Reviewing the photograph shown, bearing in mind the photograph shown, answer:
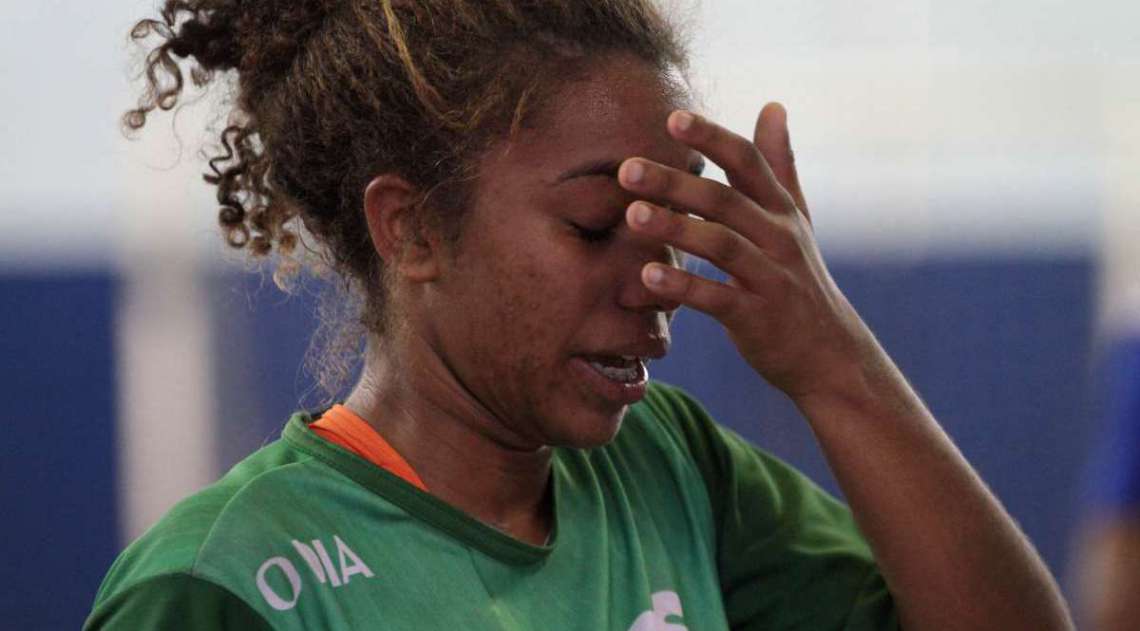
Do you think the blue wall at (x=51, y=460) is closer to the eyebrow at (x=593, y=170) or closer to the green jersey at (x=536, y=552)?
the green jersey at (x=536, y=552)

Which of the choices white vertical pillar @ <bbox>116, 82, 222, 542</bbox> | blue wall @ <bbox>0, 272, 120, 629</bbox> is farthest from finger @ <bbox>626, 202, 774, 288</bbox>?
blue wall @ <bbox>0, 272, 120, 629</bbox>

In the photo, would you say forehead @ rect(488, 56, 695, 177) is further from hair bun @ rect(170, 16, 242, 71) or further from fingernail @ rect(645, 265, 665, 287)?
hair bun @ rect(170, 16, 242, 71)

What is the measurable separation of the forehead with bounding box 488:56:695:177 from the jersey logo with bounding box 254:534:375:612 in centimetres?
39

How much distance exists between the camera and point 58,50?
13.6ft

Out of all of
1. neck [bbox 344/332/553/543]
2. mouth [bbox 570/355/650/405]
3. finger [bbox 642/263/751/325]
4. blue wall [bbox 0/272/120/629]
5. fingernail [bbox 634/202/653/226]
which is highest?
fingernail [bbox 634/202/653/226]

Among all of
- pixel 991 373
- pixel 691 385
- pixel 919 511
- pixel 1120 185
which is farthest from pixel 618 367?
pixel 1120 185

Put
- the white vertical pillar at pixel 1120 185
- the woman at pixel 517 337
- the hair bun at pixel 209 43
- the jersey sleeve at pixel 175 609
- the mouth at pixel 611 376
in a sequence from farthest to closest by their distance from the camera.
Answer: the white vertical pillar at pixel 1120 185 → the hair bun at pixel 209 43 → the mouth at pixel 611 376 → the woman at pixel 517 337 → the jersey sleeve at pixel 175 609

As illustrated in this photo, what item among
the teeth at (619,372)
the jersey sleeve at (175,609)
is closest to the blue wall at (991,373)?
the teeth at (619,372)

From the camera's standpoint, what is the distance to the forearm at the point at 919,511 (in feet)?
5.18

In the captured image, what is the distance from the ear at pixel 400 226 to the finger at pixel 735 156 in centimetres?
29

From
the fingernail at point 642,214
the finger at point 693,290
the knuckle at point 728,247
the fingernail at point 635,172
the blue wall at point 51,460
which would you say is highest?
the fingernail at point 635,172

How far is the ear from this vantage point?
1552 mm

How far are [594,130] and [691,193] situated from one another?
0.15 metres

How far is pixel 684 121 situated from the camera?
1.40 meters
